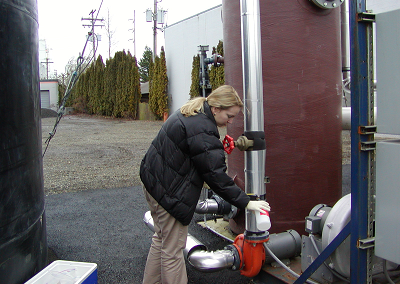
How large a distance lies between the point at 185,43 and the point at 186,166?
17.8m

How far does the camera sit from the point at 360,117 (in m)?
1.90

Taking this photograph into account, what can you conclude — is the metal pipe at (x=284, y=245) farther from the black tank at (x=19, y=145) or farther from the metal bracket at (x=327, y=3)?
the metal bracket at (x=327, y=3)

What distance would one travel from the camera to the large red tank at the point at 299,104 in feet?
10.5

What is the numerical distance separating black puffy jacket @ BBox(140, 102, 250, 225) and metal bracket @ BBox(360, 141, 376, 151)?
2.62 feet

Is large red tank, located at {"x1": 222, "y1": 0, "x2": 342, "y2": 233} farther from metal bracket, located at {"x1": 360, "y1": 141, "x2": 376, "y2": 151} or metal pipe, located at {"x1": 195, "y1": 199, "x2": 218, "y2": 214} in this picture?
metal bracket, located at {"x1": 360, "y1": 141, "x2": 376, "y2": 151}

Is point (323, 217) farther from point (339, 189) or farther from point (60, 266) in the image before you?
point (60, 266)

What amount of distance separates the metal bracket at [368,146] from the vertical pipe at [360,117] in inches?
0.5

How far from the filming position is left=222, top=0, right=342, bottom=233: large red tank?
3.20 metres

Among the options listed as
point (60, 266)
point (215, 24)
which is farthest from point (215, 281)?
point (215, 24)

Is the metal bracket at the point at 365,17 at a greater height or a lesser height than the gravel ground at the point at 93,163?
greater

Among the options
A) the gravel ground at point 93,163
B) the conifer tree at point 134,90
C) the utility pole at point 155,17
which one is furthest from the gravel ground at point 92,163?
the utility pole at point 155,17

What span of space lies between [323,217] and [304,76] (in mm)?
1235

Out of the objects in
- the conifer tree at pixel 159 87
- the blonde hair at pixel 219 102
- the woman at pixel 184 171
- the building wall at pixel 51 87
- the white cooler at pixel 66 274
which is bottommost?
the white cooler at pixel 66 274

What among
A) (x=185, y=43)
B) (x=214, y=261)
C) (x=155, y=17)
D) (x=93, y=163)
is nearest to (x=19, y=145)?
(x=214, y=261)
